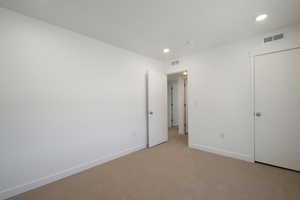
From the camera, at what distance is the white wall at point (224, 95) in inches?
108

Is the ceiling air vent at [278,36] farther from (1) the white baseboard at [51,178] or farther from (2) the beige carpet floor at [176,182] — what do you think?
(1) the white baseboard at [51,178]

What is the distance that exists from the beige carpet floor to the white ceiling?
2.56m

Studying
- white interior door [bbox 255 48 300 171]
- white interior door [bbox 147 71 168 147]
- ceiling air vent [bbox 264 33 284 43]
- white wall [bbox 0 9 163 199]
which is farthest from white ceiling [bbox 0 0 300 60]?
white interior door [bbox 147 71 168 147]

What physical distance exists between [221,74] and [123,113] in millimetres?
2478

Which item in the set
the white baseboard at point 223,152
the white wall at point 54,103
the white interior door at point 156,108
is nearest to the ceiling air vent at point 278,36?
the white baseboard at point 223,152

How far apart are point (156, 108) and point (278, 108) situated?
2.61 m

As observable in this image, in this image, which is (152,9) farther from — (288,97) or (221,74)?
(288,97)

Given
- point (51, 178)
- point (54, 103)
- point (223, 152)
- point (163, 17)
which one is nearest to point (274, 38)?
point (163, 17)

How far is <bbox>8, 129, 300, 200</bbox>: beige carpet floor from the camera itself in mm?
1811

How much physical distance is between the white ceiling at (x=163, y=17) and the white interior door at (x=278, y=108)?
66 centimetres

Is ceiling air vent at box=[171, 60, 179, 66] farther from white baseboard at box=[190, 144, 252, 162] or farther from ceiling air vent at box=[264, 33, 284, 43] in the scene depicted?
white baseboard at box=[190, 144, 252, 162]

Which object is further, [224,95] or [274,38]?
[224,95]

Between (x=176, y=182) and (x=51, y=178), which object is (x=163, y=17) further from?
(x=51, y=178)

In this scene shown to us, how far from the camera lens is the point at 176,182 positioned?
6.87 feet
